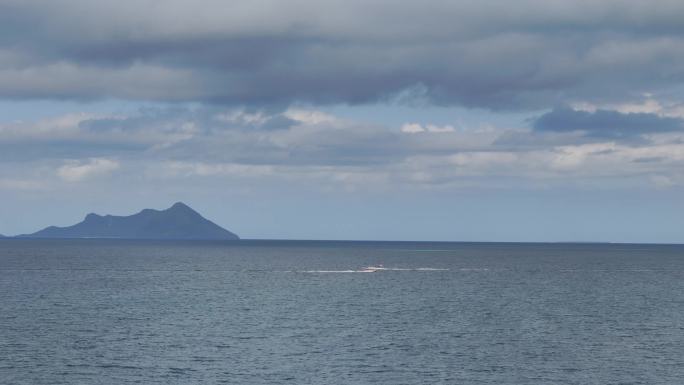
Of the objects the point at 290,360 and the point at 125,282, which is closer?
the point at 290,360

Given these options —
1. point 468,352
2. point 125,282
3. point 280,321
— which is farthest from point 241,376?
point 125,282

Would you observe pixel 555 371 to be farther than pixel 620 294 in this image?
No

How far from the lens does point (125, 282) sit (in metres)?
199

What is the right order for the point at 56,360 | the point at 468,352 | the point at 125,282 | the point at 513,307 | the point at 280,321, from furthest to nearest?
the point at 125,282
the point at 513,307
the point at 280,321
the point at 468,352
the point at 56,360

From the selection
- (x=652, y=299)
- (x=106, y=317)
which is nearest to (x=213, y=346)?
(x=106, y=317)

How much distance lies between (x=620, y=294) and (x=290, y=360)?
108108mm

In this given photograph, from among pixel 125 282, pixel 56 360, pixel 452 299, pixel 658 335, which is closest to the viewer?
pixel 56 360

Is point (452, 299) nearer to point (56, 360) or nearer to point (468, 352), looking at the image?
point (468, 352)

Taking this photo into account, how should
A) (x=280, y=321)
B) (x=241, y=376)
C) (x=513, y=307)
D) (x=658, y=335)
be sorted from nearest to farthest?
(x=241, y=376) < (x=658, y=335) < (x=280, y=321) < (x=513, y=307)

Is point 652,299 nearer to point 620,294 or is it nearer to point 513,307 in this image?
point 620,294

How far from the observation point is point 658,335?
112438mm

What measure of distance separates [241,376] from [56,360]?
834 inches

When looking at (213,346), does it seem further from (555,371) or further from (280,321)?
(555,371)

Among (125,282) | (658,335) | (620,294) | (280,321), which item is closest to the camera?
(658,335)
